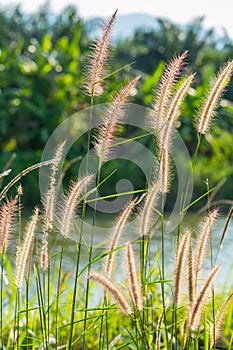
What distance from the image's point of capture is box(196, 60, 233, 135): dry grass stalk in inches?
40.7

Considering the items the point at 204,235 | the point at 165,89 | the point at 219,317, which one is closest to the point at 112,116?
the point at 165,89

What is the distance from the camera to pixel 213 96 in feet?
3.44

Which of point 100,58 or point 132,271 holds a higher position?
point 100,58

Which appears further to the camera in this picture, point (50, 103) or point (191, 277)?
point (50, 103)

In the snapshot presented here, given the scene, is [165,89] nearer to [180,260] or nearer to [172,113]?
[172,113]

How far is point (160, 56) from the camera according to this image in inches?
406

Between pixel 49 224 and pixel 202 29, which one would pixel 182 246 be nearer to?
pixel 49 224

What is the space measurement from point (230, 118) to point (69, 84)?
1.87 metres

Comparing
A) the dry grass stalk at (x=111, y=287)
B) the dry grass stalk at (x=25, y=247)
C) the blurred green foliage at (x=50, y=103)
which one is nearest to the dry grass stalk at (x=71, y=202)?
the dry grass stalk at (x=25, y=247)

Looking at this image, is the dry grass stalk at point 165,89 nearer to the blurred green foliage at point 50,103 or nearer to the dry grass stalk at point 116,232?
the dry grass stalk at point 116,232

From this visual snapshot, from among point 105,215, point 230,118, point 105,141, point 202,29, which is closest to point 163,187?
point 105,141

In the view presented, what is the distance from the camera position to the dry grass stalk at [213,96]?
40.7 inches

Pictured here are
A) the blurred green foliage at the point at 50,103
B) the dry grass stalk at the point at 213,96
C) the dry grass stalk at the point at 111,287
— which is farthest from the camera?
the blurred green foliage at the point at 50,103

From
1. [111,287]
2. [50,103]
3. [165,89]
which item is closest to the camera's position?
[111,287]
